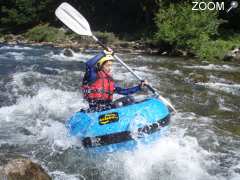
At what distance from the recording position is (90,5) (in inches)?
1387

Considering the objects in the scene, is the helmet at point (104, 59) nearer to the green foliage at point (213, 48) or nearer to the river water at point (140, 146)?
the river water at point (140, 146)

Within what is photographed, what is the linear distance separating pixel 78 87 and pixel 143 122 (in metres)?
5.70

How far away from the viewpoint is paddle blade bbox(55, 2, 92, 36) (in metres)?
8.29

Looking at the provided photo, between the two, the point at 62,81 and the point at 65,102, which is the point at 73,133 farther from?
the point at 62,81

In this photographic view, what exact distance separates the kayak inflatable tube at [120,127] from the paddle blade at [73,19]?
2278 mm

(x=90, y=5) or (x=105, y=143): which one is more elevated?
(x=90, y=5)

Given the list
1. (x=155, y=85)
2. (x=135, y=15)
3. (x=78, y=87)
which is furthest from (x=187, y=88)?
(x=135, y=15)

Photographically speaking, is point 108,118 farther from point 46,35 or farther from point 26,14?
point 26,14

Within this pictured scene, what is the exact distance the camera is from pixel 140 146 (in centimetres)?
642

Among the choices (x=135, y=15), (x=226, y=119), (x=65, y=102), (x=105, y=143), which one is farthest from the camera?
(x=135, y=15)

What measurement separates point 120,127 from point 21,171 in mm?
1617

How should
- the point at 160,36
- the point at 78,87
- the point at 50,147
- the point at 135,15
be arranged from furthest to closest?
the point at 135,15, the point at 160,36, the point at 78,87, the point at 50,147

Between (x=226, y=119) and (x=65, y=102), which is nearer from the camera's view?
(x=226, y=119)

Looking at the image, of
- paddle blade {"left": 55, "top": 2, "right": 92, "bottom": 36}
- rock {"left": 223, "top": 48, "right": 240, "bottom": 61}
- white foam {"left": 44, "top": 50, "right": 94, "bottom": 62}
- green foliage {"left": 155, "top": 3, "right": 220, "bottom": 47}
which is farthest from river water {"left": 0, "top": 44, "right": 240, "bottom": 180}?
green foliage {"left": 155, "top": 3, "right": 220, "bottom": 47}
